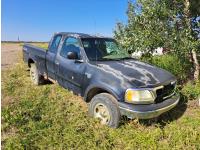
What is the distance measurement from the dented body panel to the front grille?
4 centimetres

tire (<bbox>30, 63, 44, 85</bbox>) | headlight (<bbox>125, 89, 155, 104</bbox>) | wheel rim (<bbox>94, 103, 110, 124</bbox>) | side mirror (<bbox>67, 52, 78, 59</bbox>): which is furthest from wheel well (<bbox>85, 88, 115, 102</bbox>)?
tire (<bbox>30, 63, 44, 85</bbox>)

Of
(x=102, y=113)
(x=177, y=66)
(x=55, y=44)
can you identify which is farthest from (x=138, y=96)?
(x=177, y=66)

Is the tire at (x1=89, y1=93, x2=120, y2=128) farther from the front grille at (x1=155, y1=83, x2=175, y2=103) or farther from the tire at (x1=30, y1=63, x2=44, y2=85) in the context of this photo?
the tire at (x1=30, y1=63, x2=44, y2=85)

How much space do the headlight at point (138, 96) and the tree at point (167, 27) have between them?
325cm

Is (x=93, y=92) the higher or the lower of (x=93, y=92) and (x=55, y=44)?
the lower

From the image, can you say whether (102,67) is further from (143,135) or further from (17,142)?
(17,142)

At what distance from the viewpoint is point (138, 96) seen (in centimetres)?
479

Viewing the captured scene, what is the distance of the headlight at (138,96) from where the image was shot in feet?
15.7

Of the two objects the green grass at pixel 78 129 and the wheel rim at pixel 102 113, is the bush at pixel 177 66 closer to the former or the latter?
the green grass at pixel 78 129

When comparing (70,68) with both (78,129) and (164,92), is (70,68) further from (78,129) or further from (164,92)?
(164,92)

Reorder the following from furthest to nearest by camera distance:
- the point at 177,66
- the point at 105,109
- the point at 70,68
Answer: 1. the point at 177,66
2. the point at 70,68
3. the point at 105,109

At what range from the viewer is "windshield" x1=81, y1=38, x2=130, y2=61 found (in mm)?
6043

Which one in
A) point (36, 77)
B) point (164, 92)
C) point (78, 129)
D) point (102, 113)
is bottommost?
point (78, 129)

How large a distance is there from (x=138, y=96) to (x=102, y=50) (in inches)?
77.0
